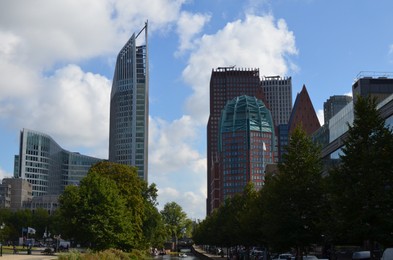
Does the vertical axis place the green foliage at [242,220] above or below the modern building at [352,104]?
below

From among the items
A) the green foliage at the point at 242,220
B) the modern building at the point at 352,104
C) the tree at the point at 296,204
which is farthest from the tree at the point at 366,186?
the modern building at the point at 352,104

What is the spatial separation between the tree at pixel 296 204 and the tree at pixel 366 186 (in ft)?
34.0

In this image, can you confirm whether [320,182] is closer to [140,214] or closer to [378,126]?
[378,126]

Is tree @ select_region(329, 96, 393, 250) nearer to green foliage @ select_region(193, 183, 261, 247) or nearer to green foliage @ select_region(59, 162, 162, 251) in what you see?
green foliage @ select_region(193, 183, 261, 247)

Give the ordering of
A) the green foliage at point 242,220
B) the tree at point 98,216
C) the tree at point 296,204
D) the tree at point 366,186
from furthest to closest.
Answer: the green foliage at point 242,220
the tree at point 98,216
the tree at point 296,204
the tree at point 366,186

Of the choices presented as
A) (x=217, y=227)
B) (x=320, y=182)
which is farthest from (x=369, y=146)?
(x=217, y=227)

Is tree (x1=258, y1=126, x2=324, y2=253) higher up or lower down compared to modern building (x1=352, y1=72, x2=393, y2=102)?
lower down

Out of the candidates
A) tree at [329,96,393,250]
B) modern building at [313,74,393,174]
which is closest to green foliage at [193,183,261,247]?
modern building at [313,74,393,174]

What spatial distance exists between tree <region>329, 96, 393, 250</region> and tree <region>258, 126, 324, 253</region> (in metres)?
10.4

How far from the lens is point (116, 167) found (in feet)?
267

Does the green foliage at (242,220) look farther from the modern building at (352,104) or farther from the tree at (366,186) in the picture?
the tree at (366,186)

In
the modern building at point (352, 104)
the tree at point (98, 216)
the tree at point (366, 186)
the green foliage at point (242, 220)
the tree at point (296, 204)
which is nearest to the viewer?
the tree at point (366, 186)

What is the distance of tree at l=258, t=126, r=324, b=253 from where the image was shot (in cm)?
4838

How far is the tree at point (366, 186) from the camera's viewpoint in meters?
35.3
